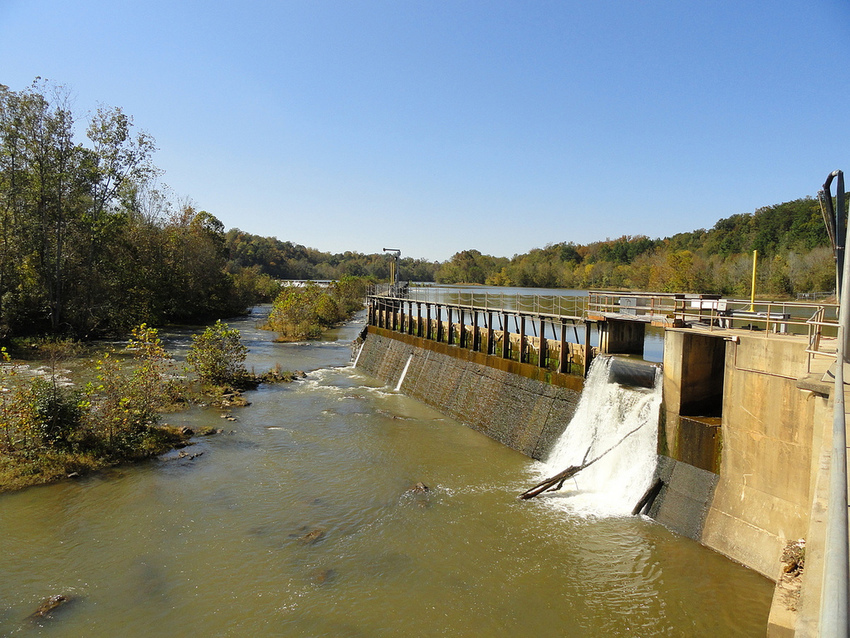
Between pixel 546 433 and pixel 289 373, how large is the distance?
16831 millimetres

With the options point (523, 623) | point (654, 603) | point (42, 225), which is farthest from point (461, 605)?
point (42, 225)

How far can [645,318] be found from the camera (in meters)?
15.5

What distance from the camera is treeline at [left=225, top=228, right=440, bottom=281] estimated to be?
137 m

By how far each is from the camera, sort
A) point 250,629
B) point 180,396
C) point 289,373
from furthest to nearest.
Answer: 1. point 289,373
2. point 180,396
3. point 250,629

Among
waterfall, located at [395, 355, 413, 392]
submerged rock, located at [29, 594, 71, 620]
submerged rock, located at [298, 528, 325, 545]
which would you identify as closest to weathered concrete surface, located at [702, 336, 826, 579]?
submerged rock, located at [298, 528, 325, 545]

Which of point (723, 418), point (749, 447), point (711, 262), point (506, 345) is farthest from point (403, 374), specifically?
point (711, 262)

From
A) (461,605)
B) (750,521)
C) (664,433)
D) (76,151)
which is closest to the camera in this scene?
(461,605)

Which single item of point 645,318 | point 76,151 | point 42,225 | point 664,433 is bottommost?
point 664,433

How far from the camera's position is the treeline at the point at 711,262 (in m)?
58.1

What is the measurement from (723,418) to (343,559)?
30.2 ft

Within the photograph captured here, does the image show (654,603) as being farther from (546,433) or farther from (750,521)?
(546,433)

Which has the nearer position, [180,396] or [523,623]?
[523,623]

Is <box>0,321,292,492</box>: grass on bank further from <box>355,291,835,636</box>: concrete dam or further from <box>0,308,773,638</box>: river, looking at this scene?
<box>355,291,835,636</box>: concrete dam

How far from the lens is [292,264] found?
160250 millimetres
